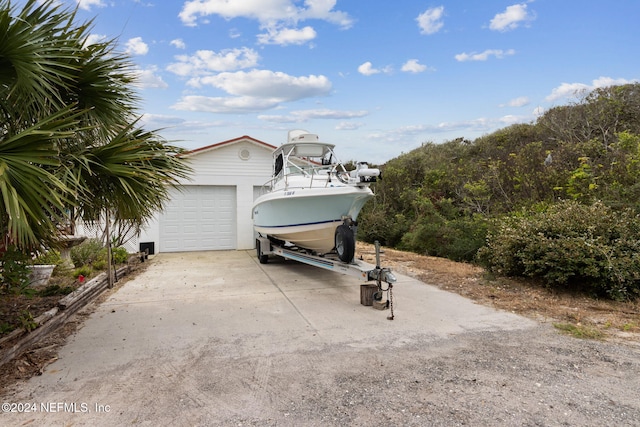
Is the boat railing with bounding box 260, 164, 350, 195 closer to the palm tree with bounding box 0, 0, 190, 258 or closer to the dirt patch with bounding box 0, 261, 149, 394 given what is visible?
the palm tree with bounding box 0, 0, 190, 258

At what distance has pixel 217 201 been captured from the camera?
1366 centimetres

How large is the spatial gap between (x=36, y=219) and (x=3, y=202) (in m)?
0.26

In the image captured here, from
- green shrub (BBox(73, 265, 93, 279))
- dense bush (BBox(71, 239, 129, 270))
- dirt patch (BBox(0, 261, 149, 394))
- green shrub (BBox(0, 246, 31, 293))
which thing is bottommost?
dirt patch (BBox(0, 261, 149, 394))

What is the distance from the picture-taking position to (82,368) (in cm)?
402

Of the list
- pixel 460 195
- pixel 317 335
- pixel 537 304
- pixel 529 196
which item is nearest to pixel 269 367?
pixel 317 335

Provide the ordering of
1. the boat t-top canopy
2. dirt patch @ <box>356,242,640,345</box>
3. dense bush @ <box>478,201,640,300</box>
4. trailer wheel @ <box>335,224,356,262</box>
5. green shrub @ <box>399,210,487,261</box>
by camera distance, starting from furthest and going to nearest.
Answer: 1. green shrub @ <box>399,210,487,261</box>
2. the boat t-top canopy
3. trailer wheel @ <box>335,224,356,262</box>
4. dense bush @ <box>478,201,640,300</box>
5. dirt patch @ <box>356,242,640,345</box>

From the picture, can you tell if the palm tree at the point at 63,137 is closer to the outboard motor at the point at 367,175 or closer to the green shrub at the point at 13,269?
Result: the green shrub at the point at 13,269

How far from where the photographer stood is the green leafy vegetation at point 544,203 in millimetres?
6301

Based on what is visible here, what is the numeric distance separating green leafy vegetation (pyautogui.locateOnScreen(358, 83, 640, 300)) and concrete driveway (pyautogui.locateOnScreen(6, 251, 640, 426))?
1641 millimetres

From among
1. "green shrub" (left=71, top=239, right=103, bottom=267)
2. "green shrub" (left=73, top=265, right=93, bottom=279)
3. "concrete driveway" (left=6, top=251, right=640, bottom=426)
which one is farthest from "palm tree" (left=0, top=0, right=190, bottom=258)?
"green shrub" (left=71, top=239, right=103, bottom=267)

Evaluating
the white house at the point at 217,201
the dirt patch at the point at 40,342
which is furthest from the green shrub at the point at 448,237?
the dirt patch at the point at 40,342

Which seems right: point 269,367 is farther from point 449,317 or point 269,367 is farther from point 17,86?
point 17,86

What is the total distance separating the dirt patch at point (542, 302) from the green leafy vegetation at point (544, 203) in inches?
9.7

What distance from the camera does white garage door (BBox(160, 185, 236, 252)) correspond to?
1321cm
